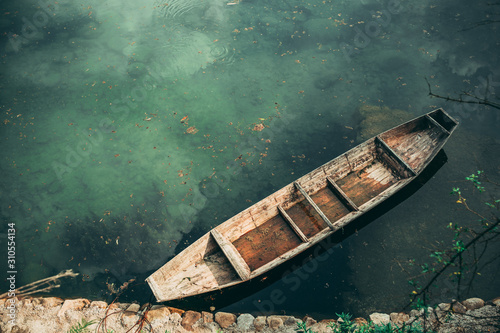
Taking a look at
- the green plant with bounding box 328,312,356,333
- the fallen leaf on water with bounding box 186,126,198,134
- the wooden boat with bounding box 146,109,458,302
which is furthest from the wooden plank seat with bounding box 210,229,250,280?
the fallen leaf on water with bounding box 186,126,198,134

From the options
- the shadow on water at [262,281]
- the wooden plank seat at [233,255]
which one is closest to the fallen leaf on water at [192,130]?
the wooden plank seat at [233,255]

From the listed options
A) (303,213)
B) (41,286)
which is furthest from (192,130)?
(41,286)

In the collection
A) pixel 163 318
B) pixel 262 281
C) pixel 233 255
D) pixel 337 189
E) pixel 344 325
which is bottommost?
pixel 344 325

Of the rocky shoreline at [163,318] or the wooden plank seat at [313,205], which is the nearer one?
the rocky shoreline at [163,318]

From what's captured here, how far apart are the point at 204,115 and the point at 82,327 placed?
736 cm

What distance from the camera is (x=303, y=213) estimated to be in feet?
29.4

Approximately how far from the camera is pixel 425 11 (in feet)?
46.8

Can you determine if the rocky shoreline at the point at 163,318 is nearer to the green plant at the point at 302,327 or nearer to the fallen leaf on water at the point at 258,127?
the green plant at the point at 302,327

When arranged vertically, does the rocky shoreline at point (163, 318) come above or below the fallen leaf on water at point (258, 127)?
below

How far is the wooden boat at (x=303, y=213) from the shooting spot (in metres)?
7.71

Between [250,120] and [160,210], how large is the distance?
175 inches

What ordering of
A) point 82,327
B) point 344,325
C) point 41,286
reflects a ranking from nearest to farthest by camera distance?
point 344,325 < point 82,327 < point 41,286

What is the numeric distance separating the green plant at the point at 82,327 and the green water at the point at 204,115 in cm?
72

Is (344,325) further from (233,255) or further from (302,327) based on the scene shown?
(233,255)
